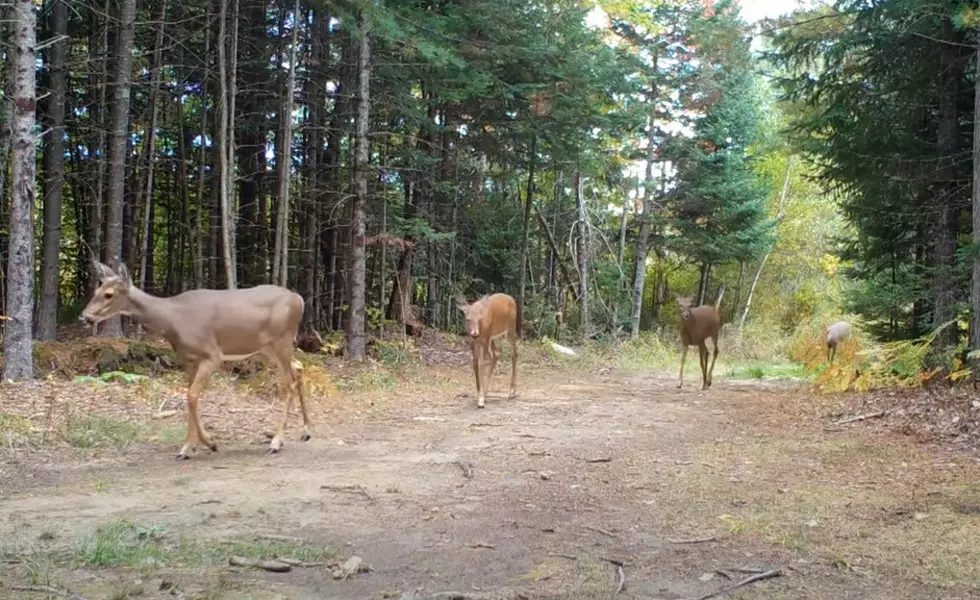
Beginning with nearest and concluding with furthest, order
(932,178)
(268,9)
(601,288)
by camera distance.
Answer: (932,178) → (268,9) → (601,288)

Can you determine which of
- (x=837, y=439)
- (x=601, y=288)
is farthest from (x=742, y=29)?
(x=601, y=288)

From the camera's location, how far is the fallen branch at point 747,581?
12.7 feet

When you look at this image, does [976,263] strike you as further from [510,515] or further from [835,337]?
[510,515]

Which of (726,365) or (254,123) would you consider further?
(726,365)

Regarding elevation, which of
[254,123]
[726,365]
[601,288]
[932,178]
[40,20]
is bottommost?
[726,365]

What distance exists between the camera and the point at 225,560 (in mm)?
4254

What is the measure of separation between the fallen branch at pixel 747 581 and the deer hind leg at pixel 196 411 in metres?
5.20

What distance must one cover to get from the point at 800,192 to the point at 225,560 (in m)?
39.1

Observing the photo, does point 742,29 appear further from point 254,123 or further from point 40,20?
point 40,20

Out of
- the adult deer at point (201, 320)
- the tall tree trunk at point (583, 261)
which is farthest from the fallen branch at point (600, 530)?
the tall tree trunk at point (583, 261)

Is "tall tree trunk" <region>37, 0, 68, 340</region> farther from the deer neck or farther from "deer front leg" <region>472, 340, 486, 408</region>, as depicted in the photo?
"deer front leg" <region>472, 340, 486, 408</region>

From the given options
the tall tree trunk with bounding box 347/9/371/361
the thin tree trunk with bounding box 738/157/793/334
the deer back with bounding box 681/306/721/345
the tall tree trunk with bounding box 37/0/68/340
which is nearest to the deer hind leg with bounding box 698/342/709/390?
the deer back with bounding box 681/306/721/345

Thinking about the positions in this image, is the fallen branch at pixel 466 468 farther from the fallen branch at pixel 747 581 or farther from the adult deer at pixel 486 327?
the adult deer at pixel 486 327

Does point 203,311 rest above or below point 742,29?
below
